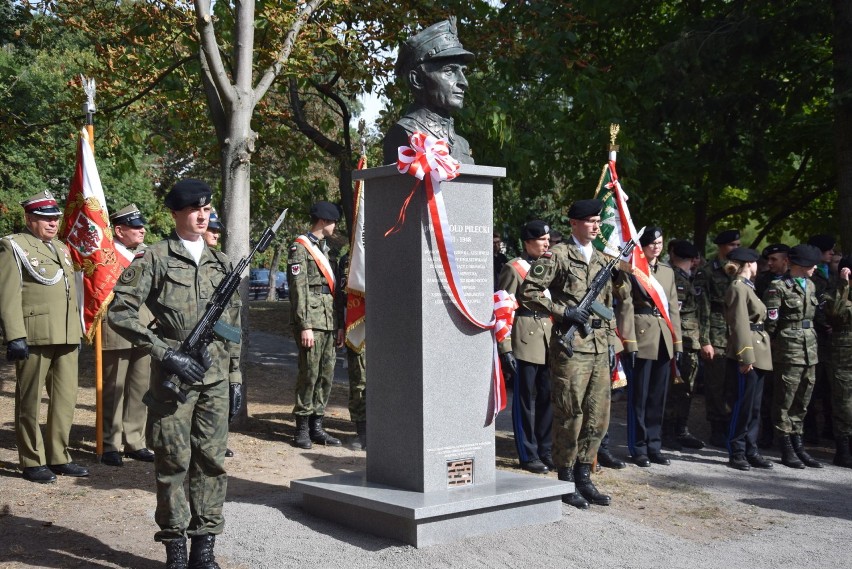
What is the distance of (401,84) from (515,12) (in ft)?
7.89

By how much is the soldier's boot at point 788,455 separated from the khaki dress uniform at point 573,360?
305 centimetres

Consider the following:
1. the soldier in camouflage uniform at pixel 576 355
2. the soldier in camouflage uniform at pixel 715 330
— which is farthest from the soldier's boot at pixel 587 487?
the soldier in camouflage uniform at pixel 715 330

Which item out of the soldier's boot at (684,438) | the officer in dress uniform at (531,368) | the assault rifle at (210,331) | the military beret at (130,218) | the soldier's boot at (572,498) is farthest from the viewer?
the soldier's boot at (684,438)

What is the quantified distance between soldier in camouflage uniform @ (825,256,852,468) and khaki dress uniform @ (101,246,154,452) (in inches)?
276

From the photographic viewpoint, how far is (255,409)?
11.7 m

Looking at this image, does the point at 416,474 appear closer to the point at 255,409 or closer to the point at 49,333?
the point at 49,333

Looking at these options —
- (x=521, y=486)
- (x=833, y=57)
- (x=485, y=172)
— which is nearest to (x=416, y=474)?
(x=521, y=486)

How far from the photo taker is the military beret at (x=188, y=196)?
5465 millimetres

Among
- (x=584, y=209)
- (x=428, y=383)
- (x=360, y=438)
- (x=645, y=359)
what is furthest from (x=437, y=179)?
(x=360, y=438)

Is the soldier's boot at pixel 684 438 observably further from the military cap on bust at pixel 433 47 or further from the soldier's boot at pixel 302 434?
the military cap on bust at pixel 433 47

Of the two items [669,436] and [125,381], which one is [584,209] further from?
[125,381]

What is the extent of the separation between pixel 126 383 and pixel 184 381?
13.0 feet

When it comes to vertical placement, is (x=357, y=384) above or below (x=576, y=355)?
below

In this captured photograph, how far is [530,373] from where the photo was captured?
916 centimetres
